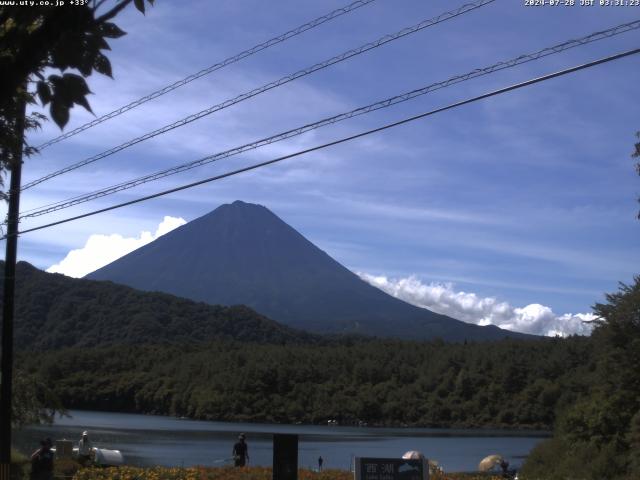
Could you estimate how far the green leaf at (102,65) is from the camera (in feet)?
12.3

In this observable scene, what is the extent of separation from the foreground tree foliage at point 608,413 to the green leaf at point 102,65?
22634 millimetres

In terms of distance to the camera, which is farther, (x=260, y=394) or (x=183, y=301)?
(x=183, y=301)

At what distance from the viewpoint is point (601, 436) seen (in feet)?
85.0

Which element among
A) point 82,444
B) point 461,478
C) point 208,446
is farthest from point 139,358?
point 461,478

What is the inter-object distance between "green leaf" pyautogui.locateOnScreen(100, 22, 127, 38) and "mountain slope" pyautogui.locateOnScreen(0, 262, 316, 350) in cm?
13803

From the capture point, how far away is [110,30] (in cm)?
370

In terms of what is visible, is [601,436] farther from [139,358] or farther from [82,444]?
[139,358]

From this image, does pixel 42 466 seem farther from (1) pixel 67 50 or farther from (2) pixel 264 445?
(2) pixel 264 445

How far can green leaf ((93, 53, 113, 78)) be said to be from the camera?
3746 millimetres

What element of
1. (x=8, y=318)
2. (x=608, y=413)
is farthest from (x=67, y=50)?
(x=608, y=413)

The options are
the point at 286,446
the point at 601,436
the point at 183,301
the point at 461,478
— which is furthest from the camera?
the point at 183,301

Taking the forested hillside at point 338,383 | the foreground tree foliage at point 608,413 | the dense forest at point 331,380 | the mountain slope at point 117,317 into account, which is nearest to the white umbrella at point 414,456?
the foreground tree foliage at point 608,413

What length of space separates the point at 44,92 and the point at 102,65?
0.89ft

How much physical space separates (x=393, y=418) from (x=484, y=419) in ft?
36.3
